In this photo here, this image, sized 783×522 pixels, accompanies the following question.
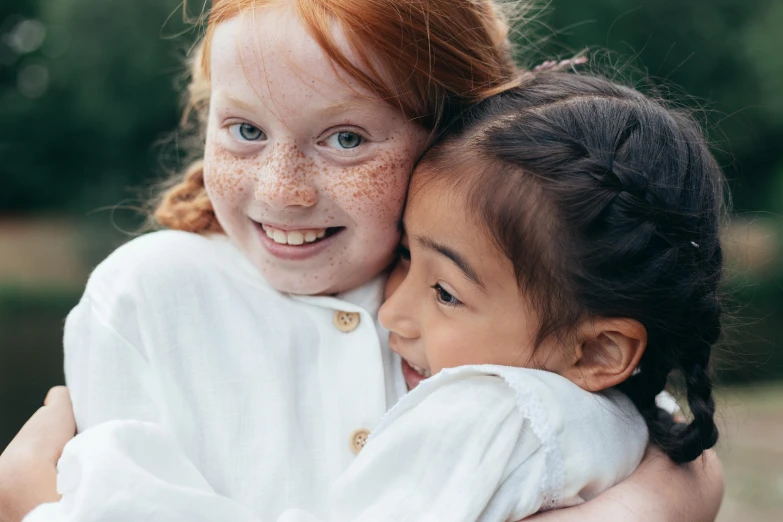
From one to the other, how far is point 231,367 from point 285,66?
2.10 feet

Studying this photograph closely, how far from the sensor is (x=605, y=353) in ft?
5.48

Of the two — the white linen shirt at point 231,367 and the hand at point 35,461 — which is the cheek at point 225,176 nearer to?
the white linen shirt at point 231,367

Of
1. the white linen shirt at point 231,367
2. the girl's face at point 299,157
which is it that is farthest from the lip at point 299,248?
the white linen shirt at point 231,367

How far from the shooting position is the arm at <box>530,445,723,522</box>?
1.61 meters

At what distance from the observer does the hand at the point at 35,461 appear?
1734mm

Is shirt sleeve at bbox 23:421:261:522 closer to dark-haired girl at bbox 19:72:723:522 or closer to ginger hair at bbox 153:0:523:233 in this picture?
dark-haired girl at bbox 19:72:723:522

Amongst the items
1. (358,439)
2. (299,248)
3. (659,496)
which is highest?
(299,248)

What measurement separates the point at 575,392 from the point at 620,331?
0.14 meters

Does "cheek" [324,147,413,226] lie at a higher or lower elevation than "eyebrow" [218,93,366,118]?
lower

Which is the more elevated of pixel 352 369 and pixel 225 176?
pixel 225 176

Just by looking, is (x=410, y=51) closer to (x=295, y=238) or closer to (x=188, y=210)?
(x=295, y=238)

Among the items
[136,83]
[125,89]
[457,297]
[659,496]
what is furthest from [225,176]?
[125,89]

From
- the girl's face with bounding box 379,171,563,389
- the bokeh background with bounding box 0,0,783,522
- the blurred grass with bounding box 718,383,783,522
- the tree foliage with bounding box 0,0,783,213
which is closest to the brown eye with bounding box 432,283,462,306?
the girl's face with bounding box 379,171,563,389

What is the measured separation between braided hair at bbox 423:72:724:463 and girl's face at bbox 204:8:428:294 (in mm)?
141
